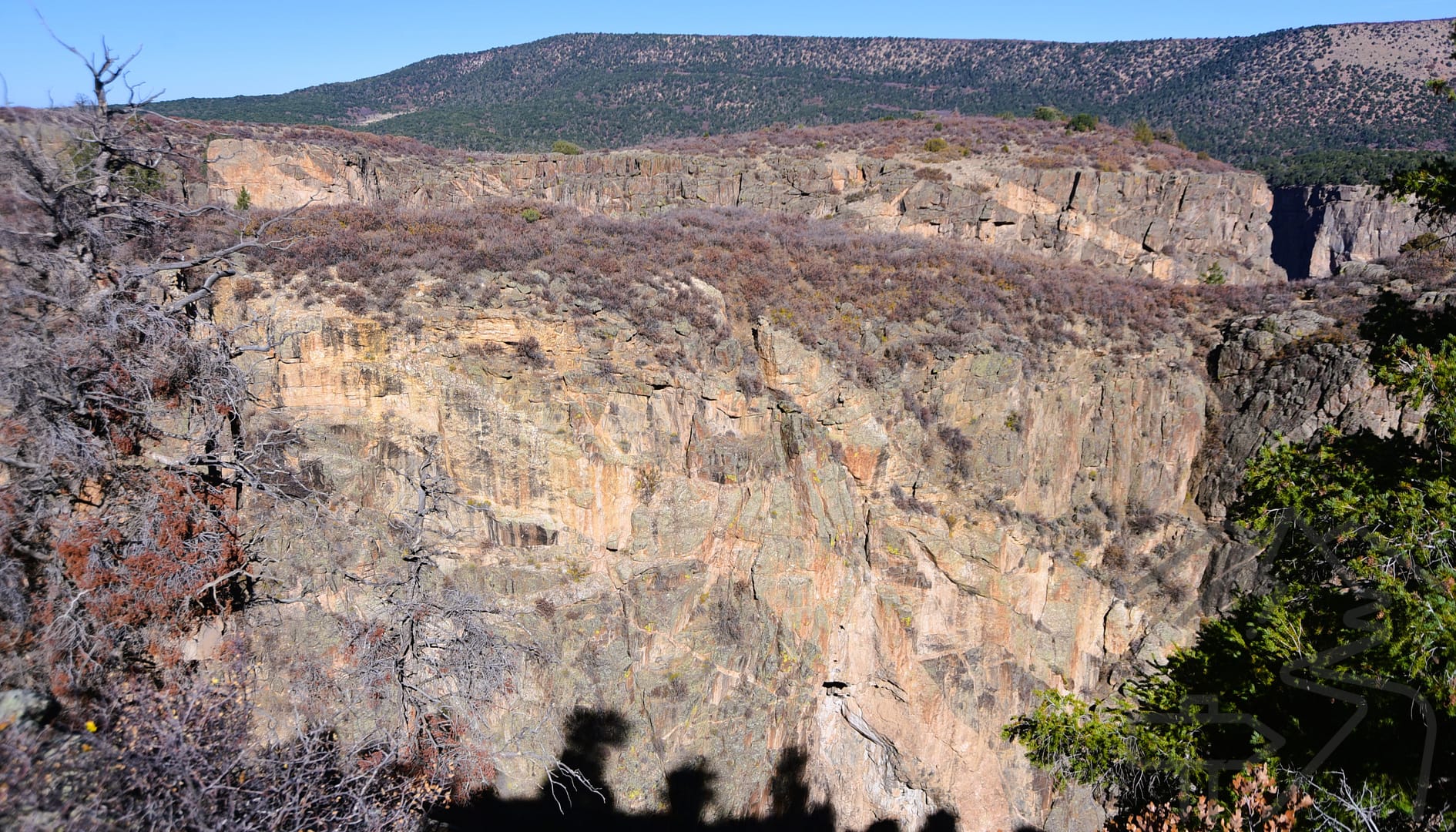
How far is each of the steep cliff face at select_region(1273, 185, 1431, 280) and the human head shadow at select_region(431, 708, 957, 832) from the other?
38.9m

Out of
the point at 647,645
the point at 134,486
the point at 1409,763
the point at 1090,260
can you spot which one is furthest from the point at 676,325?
the point at 1090,260

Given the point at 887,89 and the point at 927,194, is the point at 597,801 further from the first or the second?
the point at 887,89

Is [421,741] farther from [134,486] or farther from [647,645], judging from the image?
[647,645]

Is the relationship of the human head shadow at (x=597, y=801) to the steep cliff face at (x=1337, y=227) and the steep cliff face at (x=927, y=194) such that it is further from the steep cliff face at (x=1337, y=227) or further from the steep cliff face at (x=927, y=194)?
the steep cliff face at (x=1337, y=227)

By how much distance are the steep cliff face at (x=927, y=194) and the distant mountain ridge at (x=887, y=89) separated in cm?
1652

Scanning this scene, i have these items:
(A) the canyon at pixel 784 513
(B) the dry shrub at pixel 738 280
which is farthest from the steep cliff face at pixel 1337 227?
(A) the canyon at pixel 784 513

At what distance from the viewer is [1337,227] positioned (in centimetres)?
3672

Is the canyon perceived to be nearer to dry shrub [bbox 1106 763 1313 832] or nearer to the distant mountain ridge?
dry shrub [bbox 1106 763 1313 832]

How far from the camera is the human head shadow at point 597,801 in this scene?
42.5 feet

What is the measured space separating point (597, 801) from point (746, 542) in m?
5.52

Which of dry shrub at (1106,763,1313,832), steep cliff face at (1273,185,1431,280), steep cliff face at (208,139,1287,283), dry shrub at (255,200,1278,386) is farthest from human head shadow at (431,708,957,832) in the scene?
steep cliff face at (1273,185,1431,280)

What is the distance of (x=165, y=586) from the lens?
7793 millimetres

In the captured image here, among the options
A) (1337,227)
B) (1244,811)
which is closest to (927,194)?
(1244,811)

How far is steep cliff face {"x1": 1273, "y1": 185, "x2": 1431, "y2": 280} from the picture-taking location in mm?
35531
